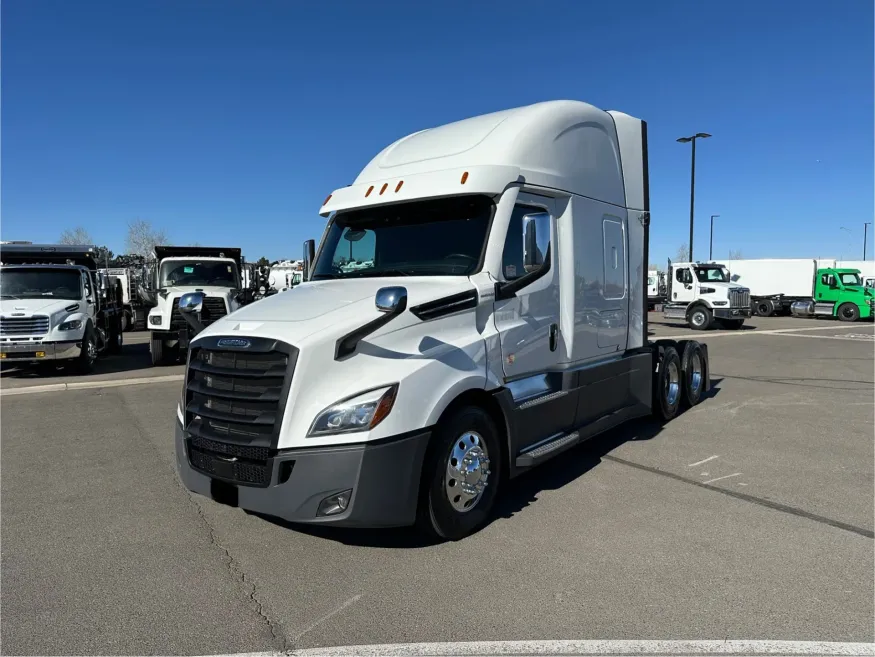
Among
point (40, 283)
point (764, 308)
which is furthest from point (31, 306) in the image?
point (764, 308)

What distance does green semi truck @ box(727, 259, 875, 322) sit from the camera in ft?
99.6

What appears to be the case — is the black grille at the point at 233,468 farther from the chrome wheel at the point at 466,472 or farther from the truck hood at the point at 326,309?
the chrome wheel at the point at 466,472

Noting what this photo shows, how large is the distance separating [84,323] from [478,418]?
11283mm

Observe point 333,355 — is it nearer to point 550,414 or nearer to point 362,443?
point 362,443

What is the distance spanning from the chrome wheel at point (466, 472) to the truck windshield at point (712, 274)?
23.2 m

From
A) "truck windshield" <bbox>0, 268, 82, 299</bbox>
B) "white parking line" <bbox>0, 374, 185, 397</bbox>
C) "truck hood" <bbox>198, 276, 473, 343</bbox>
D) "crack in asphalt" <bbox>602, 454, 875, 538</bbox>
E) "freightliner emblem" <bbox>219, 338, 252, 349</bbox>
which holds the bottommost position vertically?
"crack in asphalt" <bbox>602, 454, 875, 538</bbox>

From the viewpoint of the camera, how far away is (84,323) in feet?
42.1

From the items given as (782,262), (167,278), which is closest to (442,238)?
(167,278)

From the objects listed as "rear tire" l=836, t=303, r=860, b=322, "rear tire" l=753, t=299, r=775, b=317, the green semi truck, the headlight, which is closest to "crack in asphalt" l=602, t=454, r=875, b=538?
the headlight

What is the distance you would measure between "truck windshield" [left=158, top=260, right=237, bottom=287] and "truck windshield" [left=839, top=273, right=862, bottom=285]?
29.6 meters

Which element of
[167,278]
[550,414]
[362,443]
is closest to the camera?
[362,443]

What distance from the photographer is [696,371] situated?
917 cm

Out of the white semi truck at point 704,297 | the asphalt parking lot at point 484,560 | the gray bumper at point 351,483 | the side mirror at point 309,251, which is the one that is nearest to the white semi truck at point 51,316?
the asphalt parking lot at point 484,560

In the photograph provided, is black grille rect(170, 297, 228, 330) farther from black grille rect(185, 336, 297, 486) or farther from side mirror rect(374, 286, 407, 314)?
side mirror rect(374, 286, 407, 314)
